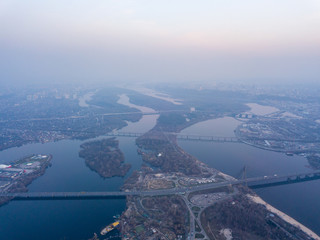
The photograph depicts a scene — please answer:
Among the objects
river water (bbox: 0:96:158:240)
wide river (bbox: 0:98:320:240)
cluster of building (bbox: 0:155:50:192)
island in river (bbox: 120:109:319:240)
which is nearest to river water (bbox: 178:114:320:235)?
wide river (bbox: 0:98:320:240)

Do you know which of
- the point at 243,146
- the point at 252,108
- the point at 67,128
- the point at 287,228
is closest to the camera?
the point at 287,228

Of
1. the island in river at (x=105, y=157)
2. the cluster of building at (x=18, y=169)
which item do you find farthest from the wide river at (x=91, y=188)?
the cluster of building at (x=18, y=169)

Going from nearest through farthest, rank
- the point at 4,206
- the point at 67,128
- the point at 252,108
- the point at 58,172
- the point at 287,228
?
the point at 287,228 < the point at 4,206 < the point at 58,172 < the point at 67,128 < the point at 252,108

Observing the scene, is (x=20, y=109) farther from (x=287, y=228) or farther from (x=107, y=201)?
(x=287, y=228)

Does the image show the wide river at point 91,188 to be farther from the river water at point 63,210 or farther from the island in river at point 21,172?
the island in river at point 21,172

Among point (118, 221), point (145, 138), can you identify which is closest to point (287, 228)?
point (118, 221)

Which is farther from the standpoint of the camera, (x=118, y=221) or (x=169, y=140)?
(x=169, y=140)
